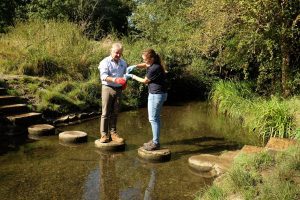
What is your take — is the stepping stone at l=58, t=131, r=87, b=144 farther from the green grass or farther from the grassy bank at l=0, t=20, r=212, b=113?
the green grass

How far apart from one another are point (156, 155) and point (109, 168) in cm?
96

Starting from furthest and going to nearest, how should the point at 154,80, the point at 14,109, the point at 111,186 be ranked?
the point at 14,109, the point at 154,80, the point at 111,186

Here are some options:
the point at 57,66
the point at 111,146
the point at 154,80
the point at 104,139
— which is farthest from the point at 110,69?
the point at 57,66

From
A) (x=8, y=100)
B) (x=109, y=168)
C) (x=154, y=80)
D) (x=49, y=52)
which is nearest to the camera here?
(x=109, y=168)

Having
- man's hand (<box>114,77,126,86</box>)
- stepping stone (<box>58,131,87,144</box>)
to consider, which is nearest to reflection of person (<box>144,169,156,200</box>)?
man's hand (<box>114,77,126,86</box>)

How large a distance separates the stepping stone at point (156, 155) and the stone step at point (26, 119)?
3.46 m

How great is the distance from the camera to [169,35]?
55.8ft

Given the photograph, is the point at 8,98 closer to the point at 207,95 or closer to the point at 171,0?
the point at 207,95

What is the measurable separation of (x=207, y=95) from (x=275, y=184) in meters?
11.5

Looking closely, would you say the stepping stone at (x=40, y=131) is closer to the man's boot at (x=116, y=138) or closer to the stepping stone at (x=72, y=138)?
the stepping stone at (x=72, y=138)

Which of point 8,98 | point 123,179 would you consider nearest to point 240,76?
point 8,98

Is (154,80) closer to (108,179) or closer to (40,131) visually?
(108,179)

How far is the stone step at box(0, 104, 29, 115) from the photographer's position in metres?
9.98

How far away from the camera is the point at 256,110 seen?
35.5ft
